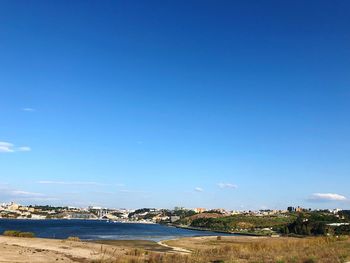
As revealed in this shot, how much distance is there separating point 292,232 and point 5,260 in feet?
377

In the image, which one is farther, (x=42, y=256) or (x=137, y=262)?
(x=42, y=256)

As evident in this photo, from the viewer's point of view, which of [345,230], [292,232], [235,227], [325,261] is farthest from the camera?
[235,227]

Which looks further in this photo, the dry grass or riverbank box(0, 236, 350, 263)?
riverbank box(0, 236, 350, 263)

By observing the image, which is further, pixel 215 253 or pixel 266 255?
pixel 215 253

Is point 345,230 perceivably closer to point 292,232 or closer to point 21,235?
point 292,232

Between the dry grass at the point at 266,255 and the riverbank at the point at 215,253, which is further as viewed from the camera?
the riverbank at the point at 215,253

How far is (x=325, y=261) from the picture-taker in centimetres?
2202

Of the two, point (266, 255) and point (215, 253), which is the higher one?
point (266, 255)

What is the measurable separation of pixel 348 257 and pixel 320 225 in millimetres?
107241

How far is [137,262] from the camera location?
27016mm

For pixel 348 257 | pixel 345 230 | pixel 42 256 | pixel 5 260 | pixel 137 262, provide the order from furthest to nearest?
1. pixel 345 230
2. pixel 42 256
3. pixel 5 260
4. pixel 137 262
5. pixel 348 257

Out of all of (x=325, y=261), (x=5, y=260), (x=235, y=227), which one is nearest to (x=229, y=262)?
(x=325, y=261)

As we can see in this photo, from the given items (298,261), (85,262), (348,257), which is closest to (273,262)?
(298,261)

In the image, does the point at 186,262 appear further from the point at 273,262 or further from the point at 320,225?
the point at 320,225
